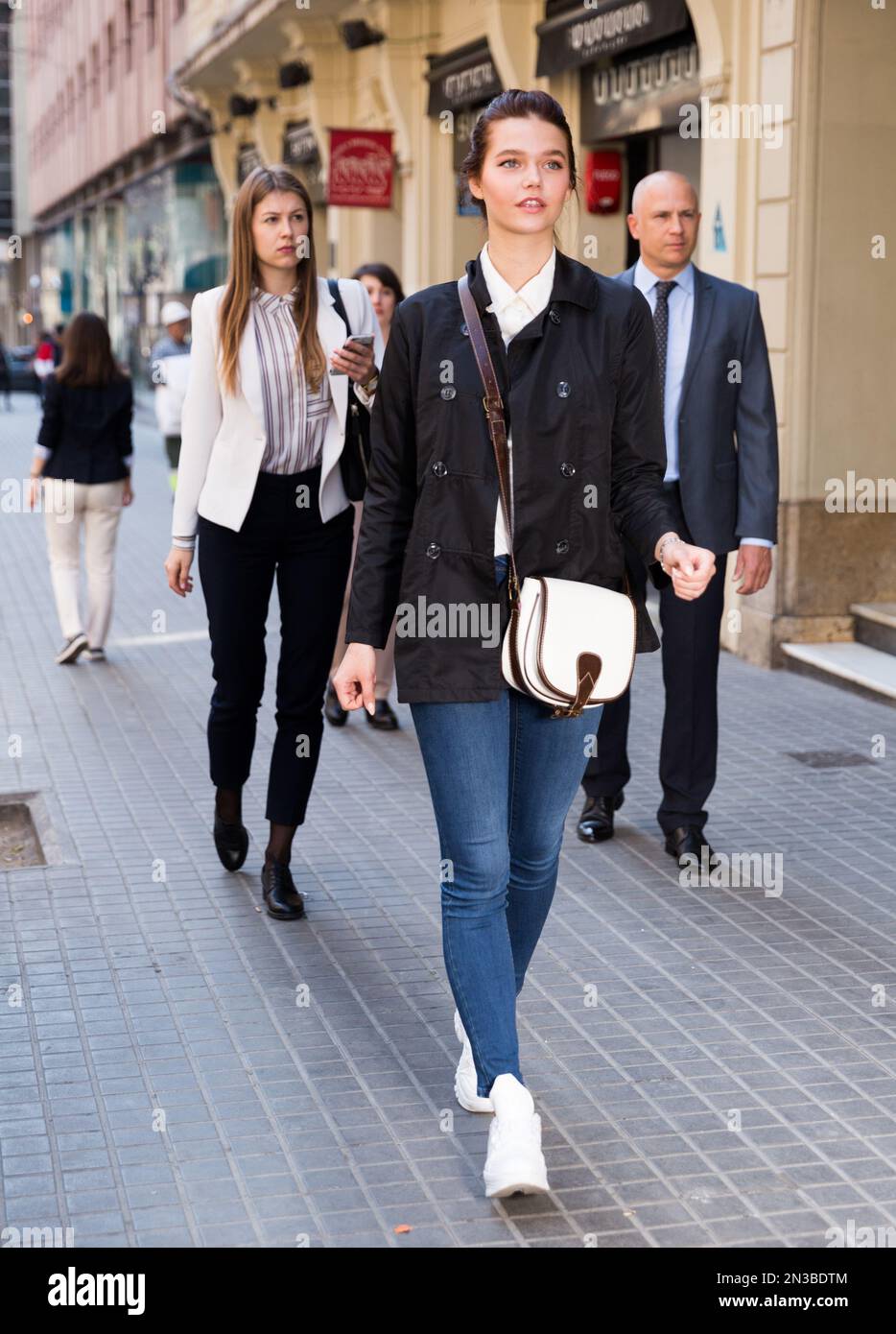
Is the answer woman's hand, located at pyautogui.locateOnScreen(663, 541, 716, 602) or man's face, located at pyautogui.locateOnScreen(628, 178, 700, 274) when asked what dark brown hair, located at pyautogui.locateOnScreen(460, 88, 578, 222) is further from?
man's face, located at pyautogui.locateOnScreen(628, 178, 700, 274)

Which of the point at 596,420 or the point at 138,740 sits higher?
the point at 596,420

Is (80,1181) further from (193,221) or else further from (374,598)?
(193,221)

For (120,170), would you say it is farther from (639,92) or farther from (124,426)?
(124,426)

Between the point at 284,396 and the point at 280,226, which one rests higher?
the point at 280,226

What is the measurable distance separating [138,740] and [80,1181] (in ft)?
14.4

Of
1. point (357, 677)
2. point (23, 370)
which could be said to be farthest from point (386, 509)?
point (23, 370)

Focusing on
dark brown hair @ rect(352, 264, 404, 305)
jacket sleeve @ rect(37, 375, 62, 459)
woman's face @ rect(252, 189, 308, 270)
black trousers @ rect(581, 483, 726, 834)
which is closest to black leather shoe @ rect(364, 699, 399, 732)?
dark brown hair @ rect(352, 264, 404, 305)

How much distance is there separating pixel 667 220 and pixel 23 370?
48231mm

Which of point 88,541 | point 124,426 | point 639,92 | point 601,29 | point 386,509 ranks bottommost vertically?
point 88,541

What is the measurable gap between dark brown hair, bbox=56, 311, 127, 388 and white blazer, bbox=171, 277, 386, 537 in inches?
186

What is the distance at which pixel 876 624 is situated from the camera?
954 cm

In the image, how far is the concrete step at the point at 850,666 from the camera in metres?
8.76

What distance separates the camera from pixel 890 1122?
156 inches

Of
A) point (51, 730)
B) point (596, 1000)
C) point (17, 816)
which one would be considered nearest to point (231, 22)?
point (51, 730)
